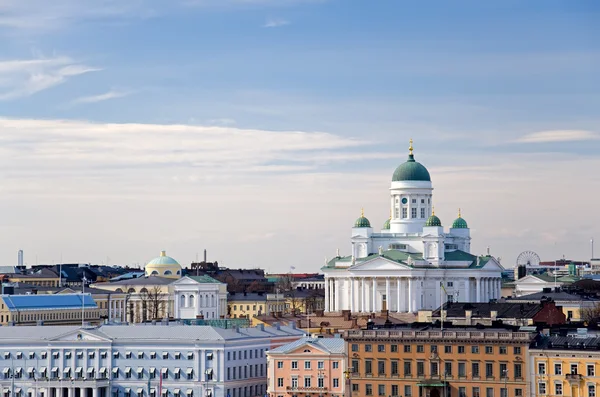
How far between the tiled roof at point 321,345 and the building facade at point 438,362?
3575 millimetres

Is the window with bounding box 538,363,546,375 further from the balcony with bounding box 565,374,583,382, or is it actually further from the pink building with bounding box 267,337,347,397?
the pink building with bounding box 267,337,347,397

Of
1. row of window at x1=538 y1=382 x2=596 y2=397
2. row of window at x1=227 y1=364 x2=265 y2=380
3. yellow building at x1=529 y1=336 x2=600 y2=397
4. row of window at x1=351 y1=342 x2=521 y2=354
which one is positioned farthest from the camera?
row of window at x1=227 y1=364 x2=265 y2=380

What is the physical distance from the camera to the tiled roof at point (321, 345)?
121875mm

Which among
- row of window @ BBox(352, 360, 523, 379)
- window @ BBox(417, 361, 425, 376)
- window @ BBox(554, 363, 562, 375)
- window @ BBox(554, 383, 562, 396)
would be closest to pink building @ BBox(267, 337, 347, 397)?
row of window @ BBox(352, 360, 523, 379)

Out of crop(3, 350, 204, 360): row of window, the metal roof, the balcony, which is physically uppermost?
the metal roof

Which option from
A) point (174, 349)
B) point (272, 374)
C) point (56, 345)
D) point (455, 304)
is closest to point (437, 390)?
point (272, 374)

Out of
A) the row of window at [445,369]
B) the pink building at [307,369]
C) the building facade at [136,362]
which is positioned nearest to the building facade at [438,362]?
the row of window at [445,369]

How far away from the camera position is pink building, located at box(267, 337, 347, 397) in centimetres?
12081

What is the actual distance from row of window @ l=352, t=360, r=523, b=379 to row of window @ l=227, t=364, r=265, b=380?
40.3 feet

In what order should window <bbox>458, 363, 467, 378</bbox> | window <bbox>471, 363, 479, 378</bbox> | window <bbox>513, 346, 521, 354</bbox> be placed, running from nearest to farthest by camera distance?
window <bbox>513, 346, 521, 354</bbox>, window <bbox>471, 363, 479, 378</bbox>, window <bbox>458, 363, 467, 378</bbox>

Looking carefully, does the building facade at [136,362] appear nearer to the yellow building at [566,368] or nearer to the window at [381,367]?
the window at [381,367]

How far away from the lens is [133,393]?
12700cm

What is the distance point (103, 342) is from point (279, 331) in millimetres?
15086

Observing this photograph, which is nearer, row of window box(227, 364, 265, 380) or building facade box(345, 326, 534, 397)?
building facade box(345, 326, 534, 397)
